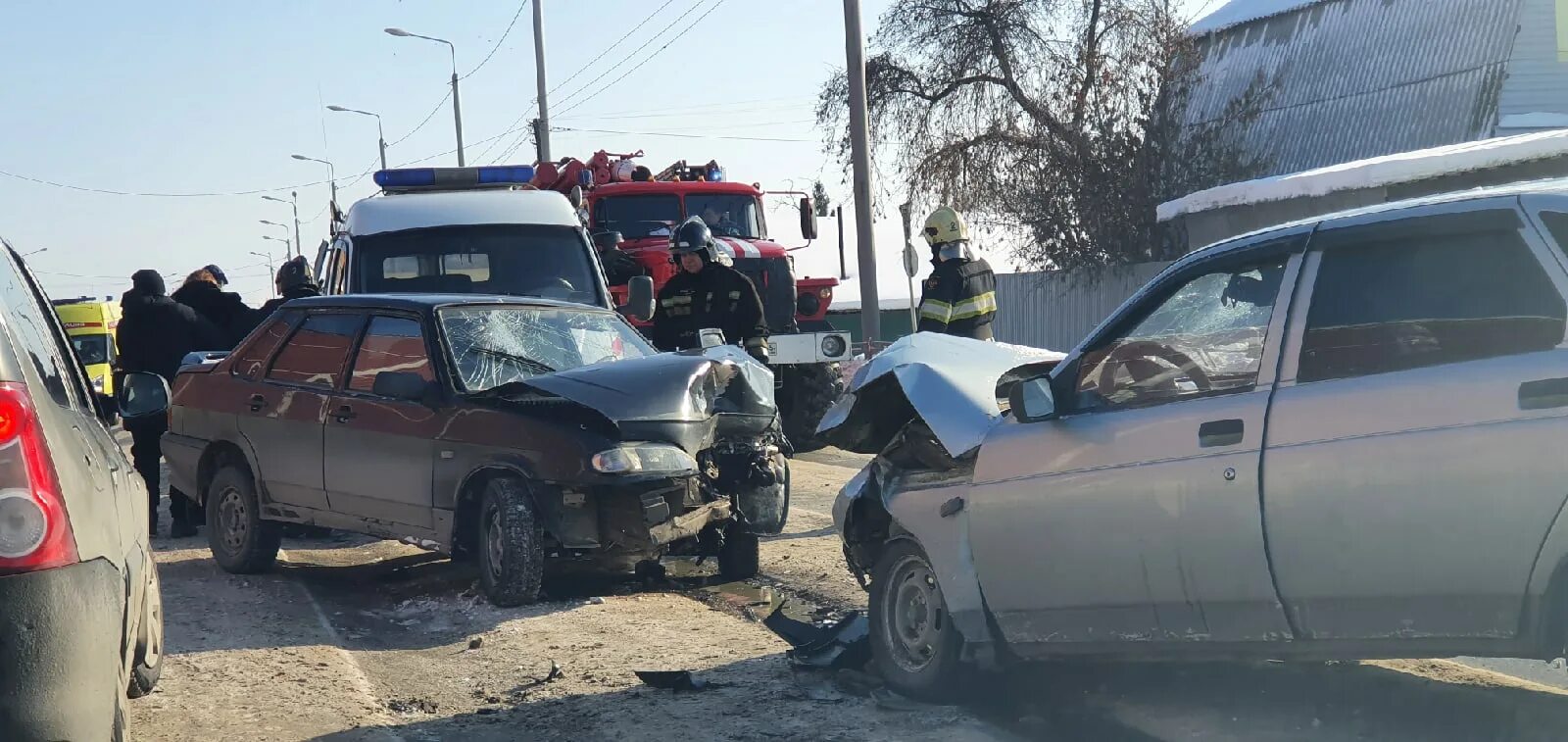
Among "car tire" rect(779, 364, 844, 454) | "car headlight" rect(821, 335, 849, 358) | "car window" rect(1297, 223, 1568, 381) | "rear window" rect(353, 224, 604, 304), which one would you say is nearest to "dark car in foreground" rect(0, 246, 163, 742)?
"car window" rect(1297, 223, 1568, 381)

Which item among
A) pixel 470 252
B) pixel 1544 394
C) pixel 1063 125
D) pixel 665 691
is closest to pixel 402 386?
pixel 665 691

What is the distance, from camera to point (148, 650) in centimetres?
513

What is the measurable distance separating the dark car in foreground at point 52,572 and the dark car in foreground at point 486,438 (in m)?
3.52

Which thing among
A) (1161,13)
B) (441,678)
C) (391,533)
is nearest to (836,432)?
(441,678)

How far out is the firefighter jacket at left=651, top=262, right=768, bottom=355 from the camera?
36.1 ft

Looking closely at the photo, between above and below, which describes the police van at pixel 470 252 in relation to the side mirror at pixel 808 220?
below

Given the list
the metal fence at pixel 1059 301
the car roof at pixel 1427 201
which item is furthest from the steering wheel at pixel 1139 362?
the metal fence at pixel 1059 301

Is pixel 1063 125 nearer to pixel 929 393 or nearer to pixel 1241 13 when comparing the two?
pixel 1241 13

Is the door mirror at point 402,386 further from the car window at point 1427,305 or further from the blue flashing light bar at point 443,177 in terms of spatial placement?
the blue flashing light bar at point 443,177

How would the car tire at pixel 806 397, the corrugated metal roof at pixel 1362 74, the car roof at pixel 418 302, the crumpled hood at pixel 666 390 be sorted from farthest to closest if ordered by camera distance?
the corrugated metal roof at pixel 1362 74 → the car tire at pixel 806 397 → the car roof at pixel 418 302 → the crumpled hood at pixel 666 390

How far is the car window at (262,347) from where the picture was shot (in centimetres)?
911

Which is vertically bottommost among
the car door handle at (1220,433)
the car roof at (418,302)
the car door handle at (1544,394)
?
the car door handle at (1220,433)

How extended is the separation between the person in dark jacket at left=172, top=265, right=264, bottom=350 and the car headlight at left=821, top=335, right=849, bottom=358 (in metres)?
4.81

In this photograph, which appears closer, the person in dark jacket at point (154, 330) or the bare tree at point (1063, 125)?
the person in dark jacket at point (154, 330)
